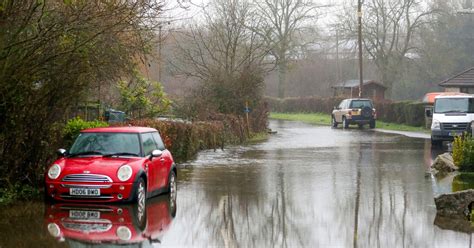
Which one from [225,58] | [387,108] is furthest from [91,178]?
[387,108]

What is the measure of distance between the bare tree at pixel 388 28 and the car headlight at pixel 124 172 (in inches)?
2304

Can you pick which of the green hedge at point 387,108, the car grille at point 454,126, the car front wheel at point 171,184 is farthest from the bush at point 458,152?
the green hedge at point 387,108

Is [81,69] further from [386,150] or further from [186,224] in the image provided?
[386,150]

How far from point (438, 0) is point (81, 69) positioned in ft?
203

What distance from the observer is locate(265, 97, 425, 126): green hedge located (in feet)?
157

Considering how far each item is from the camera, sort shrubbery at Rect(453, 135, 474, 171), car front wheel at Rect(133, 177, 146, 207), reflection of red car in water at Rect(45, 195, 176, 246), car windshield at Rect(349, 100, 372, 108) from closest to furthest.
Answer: reflection of red car in water at Rect(45, 195, 176, 246)
car front wheel at Rect(133, 177, 146, 207)
shrubbery at Rect(453, 135, 474, 171)
car windshield at Rect(349, 100, 372, 108)

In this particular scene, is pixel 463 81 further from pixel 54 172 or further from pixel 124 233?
pixel 124 233

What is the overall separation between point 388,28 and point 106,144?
61421mm

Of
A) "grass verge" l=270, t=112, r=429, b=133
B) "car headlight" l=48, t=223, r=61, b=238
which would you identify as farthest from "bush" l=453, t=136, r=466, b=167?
"grass verge" l=270, t=112, r=429, b=133

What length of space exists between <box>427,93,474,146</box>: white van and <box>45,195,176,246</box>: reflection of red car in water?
1807cm

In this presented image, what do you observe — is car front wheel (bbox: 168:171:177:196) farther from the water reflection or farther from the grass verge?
the grass verge

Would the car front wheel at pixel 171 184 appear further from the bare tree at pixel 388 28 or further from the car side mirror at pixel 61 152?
the bare tree at pixel 388 28

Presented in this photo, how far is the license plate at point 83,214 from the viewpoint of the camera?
12367 mm

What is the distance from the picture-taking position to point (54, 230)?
11.2 meters
